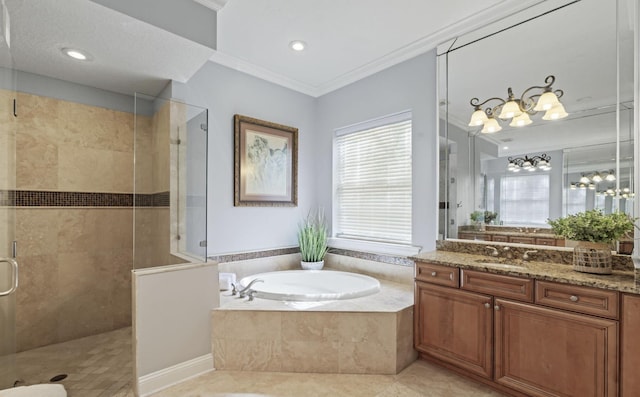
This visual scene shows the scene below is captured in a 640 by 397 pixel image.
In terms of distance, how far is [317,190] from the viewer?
404cm

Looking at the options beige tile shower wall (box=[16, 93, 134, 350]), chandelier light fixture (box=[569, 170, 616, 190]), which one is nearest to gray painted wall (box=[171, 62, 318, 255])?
beige tile shower wall (box=[16, 93, 134, 350])

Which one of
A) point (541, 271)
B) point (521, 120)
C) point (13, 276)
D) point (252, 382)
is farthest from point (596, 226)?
point (13, 276)

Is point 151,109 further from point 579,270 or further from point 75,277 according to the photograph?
point 579,270

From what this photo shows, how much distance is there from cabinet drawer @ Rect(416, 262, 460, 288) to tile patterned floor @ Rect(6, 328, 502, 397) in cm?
67

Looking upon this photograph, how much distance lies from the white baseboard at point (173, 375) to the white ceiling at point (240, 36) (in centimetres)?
234

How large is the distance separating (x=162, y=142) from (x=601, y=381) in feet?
10.5

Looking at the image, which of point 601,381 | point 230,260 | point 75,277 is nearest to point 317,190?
point 230,260

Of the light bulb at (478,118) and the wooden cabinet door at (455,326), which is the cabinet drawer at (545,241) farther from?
the light bulb at (478,118)

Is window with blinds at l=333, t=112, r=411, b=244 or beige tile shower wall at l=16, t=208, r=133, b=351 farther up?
window with blinds at l=333, t=112, r=411, b=244

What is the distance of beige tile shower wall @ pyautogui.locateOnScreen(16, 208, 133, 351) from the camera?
269cm

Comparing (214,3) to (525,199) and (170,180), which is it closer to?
(170,180)

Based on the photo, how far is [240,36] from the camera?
2768mm

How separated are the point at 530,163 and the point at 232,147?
2.70 metres

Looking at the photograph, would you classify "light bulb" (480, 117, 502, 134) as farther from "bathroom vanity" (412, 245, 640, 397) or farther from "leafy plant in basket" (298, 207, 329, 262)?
"leafy plant in basket" (298, 207, 329, 262)
